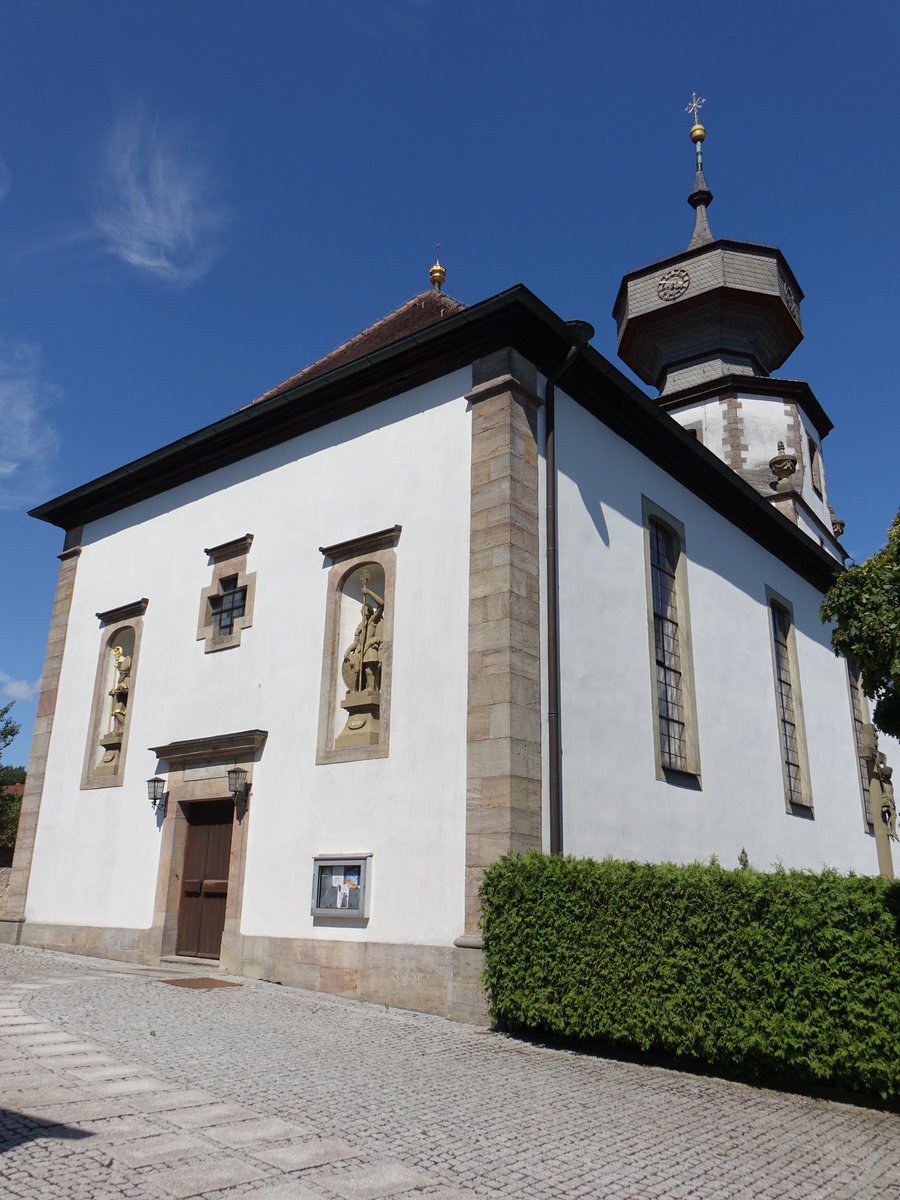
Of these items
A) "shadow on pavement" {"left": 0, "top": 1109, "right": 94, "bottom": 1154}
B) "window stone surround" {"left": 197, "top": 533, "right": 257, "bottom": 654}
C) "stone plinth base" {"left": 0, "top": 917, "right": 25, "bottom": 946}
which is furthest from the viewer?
"stone plinth base" {"left": 0, "top": 917, "right": 25, "bottom": 946}

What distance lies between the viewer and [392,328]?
52.0 feet

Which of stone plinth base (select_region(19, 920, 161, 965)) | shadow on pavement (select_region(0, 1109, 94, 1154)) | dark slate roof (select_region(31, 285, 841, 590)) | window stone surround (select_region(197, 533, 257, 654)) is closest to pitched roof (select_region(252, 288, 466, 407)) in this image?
dark slate roof (select_region(31, 285, 841, 590))

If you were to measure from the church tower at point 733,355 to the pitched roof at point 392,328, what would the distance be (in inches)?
384

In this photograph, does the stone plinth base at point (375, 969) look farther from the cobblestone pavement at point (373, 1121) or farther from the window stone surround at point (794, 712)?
the window stone surround at point (794, 712)

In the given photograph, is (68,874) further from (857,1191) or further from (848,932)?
(857,1191)

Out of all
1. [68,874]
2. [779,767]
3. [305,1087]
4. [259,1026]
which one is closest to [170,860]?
[68,874]

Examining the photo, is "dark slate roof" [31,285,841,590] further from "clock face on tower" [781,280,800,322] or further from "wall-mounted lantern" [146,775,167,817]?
"clock face on tower" [781,280,800,322]

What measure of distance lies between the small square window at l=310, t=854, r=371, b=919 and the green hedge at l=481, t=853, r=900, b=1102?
6.61 feet

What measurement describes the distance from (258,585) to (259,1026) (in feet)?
21.6

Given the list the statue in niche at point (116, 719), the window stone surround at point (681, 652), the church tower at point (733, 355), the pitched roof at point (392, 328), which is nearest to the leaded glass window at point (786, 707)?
the window stone surround at point (681, 652)

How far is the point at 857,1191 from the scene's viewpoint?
4977mm

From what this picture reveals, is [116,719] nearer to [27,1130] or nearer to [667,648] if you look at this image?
[667,648]

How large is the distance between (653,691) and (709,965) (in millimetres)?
5592

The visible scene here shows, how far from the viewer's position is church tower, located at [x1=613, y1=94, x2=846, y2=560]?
23531 millimetres
